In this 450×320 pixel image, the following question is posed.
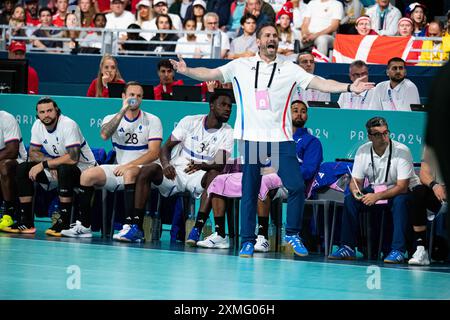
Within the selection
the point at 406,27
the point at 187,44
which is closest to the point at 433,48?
the point at 406,27

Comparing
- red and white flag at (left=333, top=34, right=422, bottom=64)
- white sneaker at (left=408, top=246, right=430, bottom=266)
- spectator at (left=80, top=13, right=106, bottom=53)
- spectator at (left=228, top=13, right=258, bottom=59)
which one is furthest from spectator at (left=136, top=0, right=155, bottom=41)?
white sneaker at (left=408, top=246, right=430, bottom=266)

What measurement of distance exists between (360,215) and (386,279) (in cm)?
204

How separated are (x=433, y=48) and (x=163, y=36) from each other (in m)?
4.35

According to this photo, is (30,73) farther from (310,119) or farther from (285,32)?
(310,119)

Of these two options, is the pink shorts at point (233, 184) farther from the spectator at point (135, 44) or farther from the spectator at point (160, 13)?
the spectator at point (160, 13)

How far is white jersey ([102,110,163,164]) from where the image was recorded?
12.4m

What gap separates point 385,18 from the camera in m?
17.2

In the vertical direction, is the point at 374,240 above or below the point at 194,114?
below

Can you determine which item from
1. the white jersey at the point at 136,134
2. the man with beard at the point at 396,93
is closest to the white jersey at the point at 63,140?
the white jersey at the point at 136,134

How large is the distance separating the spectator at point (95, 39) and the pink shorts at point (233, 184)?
21.9ft

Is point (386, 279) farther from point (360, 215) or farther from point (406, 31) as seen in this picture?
point (406, 31)

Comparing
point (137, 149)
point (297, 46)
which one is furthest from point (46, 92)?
point (137, 149)

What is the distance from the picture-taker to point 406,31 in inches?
645

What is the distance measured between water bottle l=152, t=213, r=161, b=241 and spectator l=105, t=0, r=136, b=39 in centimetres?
722
